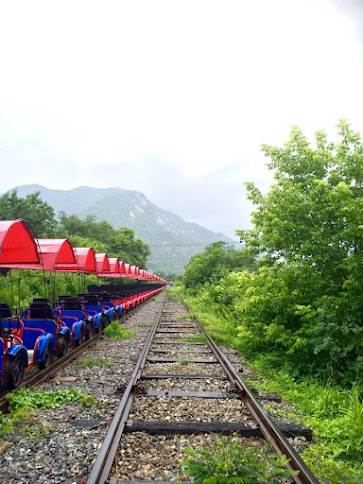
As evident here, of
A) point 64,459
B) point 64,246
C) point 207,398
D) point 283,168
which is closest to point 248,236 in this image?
point 283,168

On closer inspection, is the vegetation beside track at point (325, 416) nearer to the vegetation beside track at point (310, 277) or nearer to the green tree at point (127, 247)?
the vegetation beside track at point (310, 277)

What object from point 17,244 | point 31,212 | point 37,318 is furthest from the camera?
point 31,212

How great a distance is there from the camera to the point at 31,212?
3453 centimetres

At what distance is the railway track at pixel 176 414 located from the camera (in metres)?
3.53

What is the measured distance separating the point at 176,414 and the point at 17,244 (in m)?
3.84

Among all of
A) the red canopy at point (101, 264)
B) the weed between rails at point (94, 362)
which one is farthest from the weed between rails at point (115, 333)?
the red canopy at point (101, 264)

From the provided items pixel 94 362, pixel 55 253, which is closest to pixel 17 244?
pixel 55 253

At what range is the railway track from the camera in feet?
11.6

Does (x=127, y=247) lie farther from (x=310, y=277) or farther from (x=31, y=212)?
(x=310, y=277)

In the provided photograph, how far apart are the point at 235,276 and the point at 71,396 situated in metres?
4.38

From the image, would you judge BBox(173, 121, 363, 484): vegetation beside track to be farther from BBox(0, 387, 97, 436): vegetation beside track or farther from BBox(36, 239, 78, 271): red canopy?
BBox(36, 239, 78, 271): red canopy

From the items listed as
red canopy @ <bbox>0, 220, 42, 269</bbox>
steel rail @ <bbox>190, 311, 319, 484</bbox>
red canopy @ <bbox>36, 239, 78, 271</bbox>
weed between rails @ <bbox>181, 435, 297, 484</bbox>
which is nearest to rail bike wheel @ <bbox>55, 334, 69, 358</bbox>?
red canopy @ <bbox>36, 239, 78, 271</bbox>

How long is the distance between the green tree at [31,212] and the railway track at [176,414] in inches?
1098

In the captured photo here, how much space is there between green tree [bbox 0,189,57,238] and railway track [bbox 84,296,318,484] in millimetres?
27898
